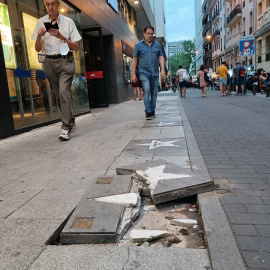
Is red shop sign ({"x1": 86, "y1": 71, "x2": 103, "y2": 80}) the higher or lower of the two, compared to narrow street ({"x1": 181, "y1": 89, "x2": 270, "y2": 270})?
higher

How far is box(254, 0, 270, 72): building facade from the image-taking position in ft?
80.3

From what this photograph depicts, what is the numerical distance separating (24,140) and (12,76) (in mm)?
1568

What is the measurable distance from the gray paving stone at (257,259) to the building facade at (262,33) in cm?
2569

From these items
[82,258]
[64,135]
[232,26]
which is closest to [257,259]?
[82,258]

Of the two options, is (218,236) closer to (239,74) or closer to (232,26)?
(239,74)

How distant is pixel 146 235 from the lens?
Answer: 169cm

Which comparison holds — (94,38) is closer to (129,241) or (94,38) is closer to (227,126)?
(227,126)

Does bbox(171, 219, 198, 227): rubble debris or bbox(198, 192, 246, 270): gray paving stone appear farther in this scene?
bbox(171, 219, 198, 227): rubble debris

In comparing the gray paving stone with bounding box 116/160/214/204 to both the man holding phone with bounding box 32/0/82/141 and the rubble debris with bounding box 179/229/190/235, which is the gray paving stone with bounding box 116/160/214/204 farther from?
the man holding phone with bounding box 32/0/82/141

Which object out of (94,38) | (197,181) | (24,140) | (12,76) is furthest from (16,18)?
(94,38)

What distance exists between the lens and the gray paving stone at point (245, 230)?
5.37 feet

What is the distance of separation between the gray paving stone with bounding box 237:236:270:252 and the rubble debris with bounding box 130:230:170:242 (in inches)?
16.7

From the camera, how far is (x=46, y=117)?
729 centimetres

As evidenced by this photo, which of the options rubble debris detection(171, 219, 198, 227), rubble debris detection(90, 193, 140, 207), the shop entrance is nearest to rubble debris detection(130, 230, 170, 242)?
rubble debris detection(171, 219, 198, 227)
